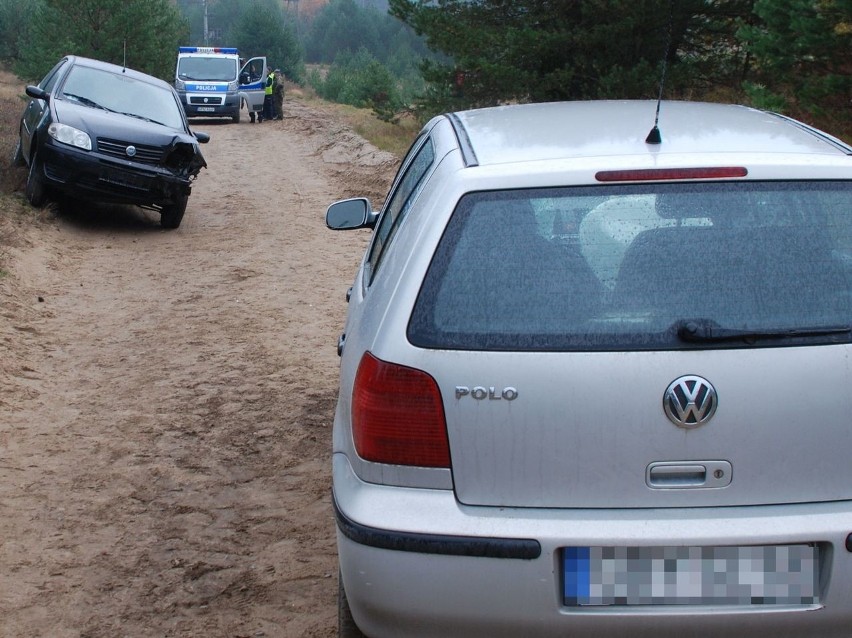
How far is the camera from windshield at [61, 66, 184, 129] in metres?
12.1

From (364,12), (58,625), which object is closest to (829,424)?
(58,625)

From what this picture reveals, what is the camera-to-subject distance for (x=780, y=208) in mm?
2650

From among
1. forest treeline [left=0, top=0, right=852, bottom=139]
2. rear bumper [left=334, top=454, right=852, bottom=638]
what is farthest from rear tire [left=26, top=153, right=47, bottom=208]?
rear bumper [left=334, top=454, right=852, bottom=638]

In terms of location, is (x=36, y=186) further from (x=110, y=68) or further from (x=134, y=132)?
(x=110, y=68)

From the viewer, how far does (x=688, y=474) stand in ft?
8.32

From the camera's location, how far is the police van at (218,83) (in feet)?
103

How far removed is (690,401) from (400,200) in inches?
72.5

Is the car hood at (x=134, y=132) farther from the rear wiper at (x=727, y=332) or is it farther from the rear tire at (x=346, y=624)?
the rear wiper at (x=727, y=332)

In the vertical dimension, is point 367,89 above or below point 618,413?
below

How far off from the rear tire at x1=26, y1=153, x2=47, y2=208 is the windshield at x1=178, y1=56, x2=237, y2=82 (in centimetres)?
2140

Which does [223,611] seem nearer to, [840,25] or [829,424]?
[829,424]

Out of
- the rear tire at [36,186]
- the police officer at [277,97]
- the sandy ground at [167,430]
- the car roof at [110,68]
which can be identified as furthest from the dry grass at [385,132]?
the sandy ground at [167,430]

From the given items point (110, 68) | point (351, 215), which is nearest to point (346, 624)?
point (351, 215)

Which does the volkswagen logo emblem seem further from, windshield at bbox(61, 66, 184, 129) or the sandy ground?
windshield at bbox(61, 66, 184, 129)
